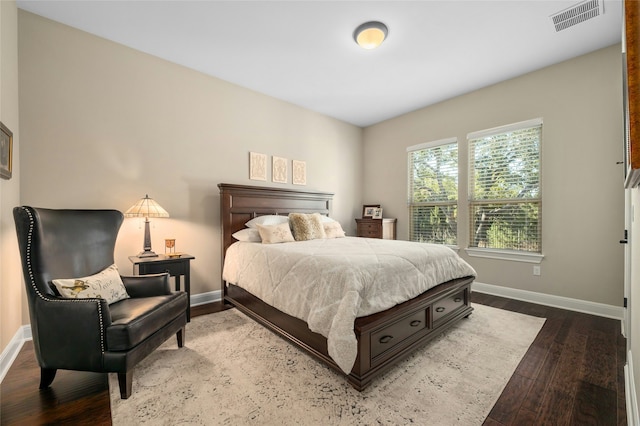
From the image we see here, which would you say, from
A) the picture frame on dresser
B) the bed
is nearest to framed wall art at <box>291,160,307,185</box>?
the bed

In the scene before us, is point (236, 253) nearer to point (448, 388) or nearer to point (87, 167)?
point (87, 167)

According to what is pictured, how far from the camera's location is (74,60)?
2.65 metres

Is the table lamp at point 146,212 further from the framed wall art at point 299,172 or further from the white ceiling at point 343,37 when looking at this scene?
the framed wall art at point 299,172

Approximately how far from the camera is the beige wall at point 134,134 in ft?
8.22

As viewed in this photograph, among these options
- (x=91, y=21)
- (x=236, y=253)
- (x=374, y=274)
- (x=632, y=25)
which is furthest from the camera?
(x=236, y=253)

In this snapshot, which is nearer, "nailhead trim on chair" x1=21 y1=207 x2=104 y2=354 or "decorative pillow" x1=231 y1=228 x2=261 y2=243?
"nailhead trim on chair" x1=21 y1=207 x2=104 y2=354

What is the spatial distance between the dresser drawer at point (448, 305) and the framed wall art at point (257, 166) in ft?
9.34

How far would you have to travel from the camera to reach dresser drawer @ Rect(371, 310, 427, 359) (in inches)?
72.0

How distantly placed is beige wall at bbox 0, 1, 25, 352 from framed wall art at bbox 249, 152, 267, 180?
227cm

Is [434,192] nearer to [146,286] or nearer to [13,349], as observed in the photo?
[146,286]

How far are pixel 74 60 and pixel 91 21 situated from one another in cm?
41

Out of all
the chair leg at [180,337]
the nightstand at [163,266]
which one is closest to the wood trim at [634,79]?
the chair leg at [180,337]

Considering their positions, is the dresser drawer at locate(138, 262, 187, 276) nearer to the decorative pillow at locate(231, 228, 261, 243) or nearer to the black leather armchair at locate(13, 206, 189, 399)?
the black leather armchair at locate(13, 206, 189, 399)

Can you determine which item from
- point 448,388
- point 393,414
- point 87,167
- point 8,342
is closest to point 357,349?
point 393,414
